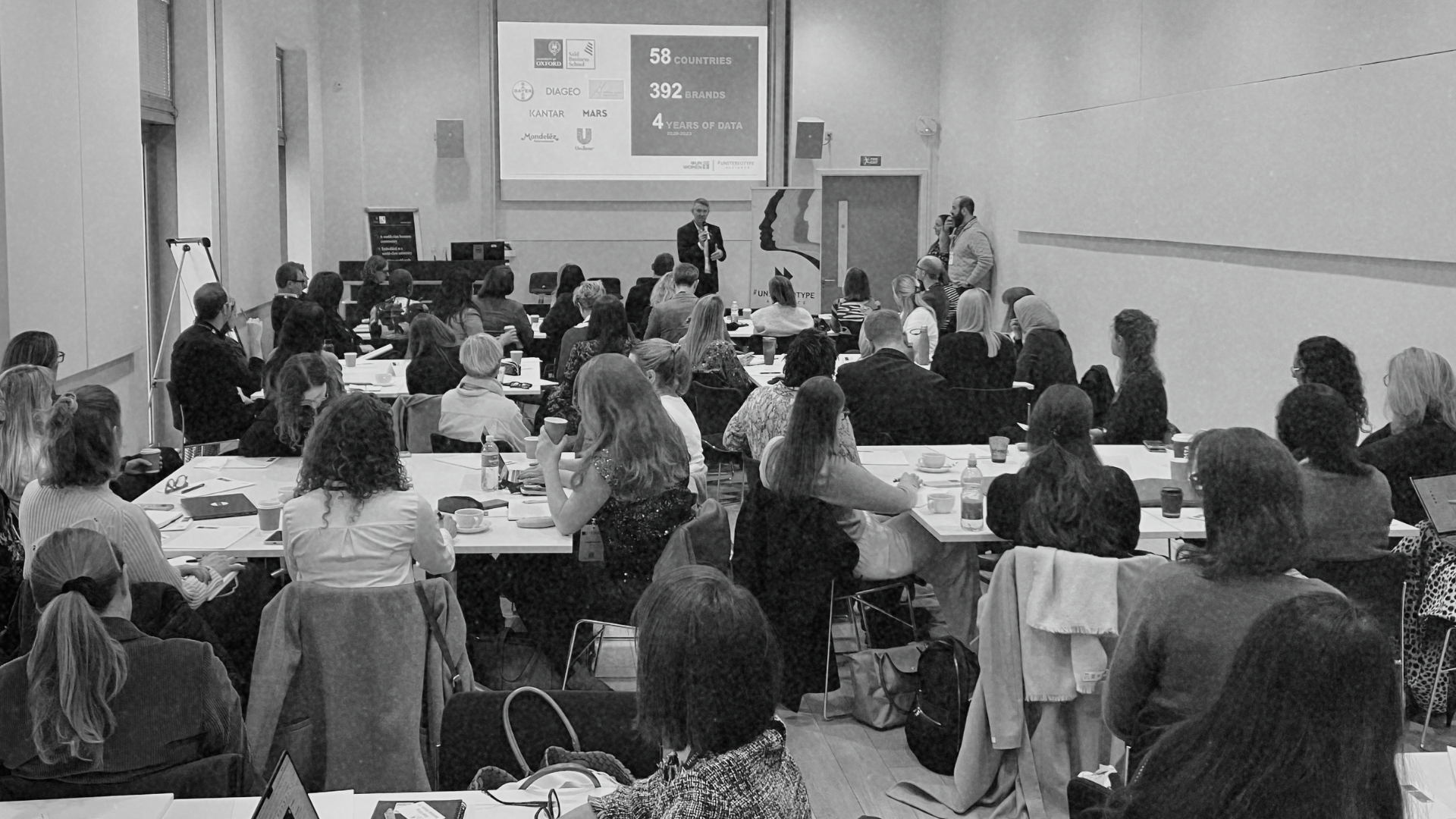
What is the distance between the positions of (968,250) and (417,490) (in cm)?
975

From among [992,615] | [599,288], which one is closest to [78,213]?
[599,288]

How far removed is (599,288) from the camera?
8883 millimetres

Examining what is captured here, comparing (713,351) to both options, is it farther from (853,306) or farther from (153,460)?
(853,306)

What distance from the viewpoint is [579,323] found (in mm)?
9273

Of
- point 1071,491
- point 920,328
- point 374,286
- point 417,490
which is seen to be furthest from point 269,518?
point 374,286

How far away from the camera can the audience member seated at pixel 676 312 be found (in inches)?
340

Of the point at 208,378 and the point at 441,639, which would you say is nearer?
the point at 441,639

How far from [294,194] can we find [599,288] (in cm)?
645

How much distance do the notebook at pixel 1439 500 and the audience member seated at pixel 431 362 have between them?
4306mm

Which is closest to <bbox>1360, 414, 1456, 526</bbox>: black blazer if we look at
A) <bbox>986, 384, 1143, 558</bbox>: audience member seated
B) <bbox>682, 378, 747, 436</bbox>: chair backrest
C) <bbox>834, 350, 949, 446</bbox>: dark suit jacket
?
<bbox>986, 384, 1143, 558</bbox>: audience member seated

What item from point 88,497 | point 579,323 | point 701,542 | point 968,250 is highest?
point 968,250

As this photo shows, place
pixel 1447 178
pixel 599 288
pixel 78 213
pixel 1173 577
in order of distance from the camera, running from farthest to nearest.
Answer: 1. pixel 599 288
2. pixel 78 213
3. pixel 1447 178
4. pixel 1173 577

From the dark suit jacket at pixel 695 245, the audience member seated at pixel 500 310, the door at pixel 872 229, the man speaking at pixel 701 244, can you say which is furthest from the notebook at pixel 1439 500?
the door at pixel 872 229

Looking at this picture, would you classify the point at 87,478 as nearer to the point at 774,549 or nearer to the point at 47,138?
the point at 774,549
